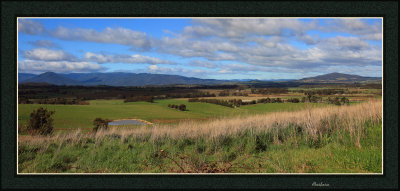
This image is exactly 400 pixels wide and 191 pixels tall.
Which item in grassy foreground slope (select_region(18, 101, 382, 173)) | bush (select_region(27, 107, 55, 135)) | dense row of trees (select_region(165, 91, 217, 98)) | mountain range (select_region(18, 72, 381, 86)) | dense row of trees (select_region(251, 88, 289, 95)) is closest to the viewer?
grassy foreground slope (select_region(18, 101, 382, 173))

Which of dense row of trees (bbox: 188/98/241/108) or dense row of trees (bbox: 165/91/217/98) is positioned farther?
dense row of trees (bbox: 165/91/217/98)

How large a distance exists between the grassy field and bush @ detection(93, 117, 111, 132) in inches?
5.4

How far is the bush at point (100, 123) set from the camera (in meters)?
6.28

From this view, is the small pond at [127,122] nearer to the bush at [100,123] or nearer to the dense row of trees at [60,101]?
the bush at [100,123]

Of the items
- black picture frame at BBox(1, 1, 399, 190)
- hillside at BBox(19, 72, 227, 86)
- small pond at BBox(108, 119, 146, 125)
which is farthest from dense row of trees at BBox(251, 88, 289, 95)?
small pond at BBox(108, 119, 146, 125)

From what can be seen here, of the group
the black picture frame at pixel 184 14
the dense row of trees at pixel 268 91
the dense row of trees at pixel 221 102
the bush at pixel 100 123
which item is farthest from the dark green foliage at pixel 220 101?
the black picture frame at pixel 184 14

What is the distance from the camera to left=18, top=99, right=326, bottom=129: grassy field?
634 cm

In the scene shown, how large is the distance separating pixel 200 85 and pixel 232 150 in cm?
373

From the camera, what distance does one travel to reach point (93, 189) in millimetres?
3916

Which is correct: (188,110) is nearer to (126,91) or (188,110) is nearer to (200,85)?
(200,85)

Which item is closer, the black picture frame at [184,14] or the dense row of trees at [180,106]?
the black picture frame at [184,14]

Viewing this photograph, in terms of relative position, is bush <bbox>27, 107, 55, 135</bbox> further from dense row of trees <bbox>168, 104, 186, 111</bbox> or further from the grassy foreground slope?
dense row of trees <bbox>168, 104, 186, 111</bbox>

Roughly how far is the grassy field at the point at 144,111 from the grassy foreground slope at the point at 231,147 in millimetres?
680
